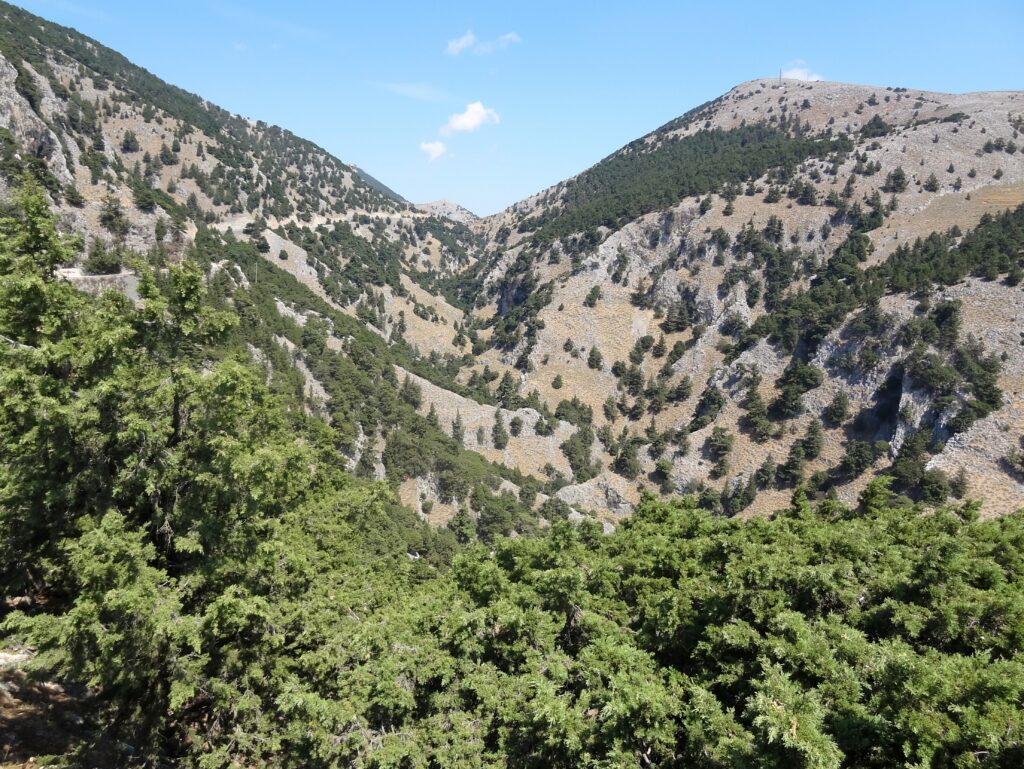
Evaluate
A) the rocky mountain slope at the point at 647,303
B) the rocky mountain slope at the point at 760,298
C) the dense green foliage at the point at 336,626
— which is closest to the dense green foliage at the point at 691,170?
the rocky mountain slope at the point at 760,298

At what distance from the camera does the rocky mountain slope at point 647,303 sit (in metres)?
75.5

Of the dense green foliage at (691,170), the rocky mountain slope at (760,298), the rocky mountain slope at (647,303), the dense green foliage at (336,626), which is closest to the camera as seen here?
the dense green foliage at (336,626)

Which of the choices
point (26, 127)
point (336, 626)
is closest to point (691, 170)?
point (26, 127)

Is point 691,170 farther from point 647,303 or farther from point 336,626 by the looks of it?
point 336,626

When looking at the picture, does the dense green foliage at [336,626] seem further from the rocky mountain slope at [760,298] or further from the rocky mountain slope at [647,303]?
the rocky mountain slope at [760,298]

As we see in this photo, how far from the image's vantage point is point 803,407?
86938 millimetres

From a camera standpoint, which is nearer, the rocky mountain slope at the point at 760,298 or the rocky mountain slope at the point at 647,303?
the rocky mountain slope at the point at 647,303

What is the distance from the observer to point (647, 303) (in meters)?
128

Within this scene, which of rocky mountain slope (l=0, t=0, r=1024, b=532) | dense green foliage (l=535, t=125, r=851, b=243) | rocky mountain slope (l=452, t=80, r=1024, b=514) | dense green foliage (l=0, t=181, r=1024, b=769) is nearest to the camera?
dense green foliage (l=0, t=181, r=1024, b=769)

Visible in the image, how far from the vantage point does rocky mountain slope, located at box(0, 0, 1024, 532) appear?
2972 inches

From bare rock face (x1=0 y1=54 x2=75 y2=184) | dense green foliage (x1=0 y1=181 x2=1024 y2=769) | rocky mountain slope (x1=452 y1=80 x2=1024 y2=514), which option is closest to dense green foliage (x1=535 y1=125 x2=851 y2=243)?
rocky mountain slope (x1=452 y1=80 x2=1024 y2=514)

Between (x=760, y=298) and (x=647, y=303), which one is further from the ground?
(x=760, y=298)

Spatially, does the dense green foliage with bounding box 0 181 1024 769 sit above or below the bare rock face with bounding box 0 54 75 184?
below

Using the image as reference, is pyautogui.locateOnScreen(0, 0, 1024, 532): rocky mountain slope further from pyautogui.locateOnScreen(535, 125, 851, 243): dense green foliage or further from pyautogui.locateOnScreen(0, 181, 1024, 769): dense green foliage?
pyautogui.locateOnScreen(0, 181, 1024, 769): dense green foliage
